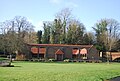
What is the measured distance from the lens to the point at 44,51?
4043 inches

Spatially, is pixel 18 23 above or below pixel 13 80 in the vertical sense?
above

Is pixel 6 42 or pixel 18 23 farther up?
pixel 18 23

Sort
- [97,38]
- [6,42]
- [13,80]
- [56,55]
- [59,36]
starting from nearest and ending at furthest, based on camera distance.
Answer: [13,80]
[6,42]
[56,55]
[59,36]
[97,38]

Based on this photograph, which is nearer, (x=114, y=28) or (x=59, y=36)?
(x=59, y=36)

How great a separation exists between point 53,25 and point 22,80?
316ft

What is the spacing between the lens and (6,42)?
87.3 meters

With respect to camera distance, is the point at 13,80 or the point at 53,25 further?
the point at 53,25

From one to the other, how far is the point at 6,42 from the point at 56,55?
2250 cm

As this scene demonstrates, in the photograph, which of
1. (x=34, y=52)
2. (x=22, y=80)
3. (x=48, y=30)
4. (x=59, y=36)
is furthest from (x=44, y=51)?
(x=22, y=80)

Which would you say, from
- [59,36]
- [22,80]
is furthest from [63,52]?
[22,80]

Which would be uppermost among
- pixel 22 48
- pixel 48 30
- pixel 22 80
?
pixel 48 30

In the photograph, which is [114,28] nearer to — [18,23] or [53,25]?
[53,25]

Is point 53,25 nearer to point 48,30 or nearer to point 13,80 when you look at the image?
point 48,30

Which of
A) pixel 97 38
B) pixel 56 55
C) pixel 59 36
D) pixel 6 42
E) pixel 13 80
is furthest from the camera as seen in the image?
pixel 97 38
